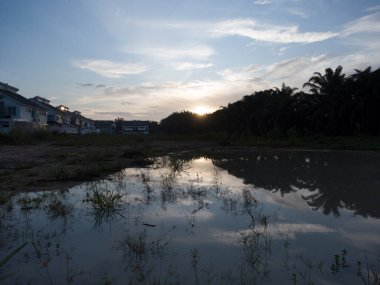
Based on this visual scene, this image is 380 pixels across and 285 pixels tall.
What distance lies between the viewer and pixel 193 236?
18.6 ft

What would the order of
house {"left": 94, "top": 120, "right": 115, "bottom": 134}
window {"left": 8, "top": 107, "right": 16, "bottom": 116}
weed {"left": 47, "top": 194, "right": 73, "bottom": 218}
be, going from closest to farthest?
weed {"left": 47, "top": 194, "right": 73, "bottom": 218} → window {"left": 8, "top": 107, "right": 16, "bottom": 116} → house {"left": 94, "top": 120, "right": 115, "bottom": 134}

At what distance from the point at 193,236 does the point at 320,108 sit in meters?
35.7

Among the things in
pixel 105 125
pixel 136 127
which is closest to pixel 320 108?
pixel 136 127

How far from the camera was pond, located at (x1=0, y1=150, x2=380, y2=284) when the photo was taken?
4250 mm

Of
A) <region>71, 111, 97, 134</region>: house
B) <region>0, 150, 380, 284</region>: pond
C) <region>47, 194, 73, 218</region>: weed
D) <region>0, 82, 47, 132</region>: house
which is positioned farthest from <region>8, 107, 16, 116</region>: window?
<region>47, 194, 73, 218</region>: weed

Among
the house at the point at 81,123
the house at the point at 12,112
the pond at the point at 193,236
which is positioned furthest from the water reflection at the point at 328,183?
the house at the point at 81,123

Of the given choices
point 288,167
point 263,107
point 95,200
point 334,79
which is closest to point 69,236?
point 95,200

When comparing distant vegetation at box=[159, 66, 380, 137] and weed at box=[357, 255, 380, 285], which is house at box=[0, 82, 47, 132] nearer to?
distant vegetation at box=[159, 66, 380, 137]

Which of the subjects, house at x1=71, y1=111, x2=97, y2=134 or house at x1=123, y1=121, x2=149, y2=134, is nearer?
house at x1=71, y1=111, x2=97, y2=134

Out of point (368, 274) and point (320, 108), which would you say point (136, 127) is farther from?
point (368, 274)

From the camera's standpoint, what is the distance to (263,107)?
166 ft

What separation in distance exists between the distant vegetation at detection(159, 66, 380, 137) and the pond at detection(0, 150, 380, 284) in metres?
26.7

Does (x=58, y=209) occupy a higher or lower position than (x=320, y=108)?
lower

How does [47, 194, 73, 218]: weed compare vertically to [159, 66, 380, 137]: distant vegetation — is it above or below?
below
